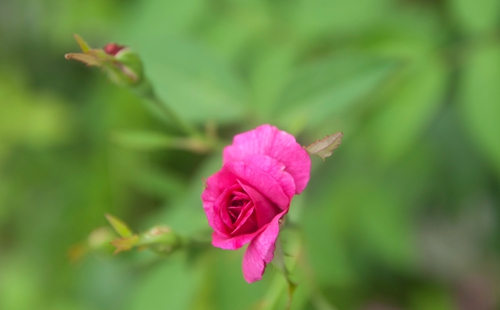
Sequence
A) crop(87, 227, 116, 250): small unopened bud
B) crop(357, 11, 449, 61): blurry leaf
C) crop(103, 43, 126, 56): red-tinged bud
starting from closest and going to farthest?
crop(103, 43, 126, 56): red-tinged bud < crop(87, 227, 116, 250): small unopened bud < crop(357, 11, 449, 61): blurry leaf

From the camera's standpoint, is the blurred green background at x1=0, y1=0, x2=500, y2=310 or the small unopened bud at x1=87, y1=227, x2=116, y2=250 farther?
the blurred green background at x1=0, y1=0, x2=500, y2=310

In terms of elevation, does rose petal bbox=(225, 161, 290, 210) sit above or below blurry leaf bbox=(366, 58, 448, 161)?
above

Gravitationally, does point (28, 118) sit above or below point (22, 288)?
above

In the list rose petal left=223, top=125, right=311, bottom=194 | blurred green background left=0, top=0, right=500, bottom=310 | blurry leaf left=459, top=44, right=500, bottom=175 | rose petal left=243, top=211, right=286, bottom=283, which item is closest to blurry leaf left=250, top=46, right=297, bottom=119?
blurred green background left=0, top=0, right=500, bottom=310

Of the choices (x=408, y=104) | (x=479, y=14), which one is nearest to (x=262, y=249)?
(x=408, y=104)

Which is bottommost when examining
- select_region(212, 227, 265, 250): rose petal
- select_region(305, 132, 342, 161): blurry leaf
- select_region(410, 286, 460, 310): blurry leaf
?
select_region(410, 286, 460, 310): blurry leaf

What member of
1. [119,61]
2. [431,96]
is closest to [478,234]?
[431,96]

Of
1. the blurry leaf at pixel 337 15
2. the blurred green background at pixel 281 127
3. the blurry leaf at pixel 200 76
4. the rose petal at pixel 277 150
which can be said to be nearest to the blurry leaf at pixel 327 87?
the blurred green background at pixel 281 127

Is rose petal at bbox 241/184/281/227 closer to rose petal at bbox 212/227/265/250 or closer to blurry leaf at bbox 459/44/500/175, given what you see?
rose petal at bbox 212/227/265/250

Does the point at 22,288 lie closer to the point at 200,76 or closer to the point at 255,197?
the point at 200,76

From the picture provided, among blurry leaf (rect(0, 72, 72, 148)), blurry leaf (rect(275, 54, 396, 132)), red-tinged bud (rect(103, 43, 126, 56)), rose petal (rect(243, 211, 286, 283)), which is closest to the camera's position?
rose petal (rect(243, 211, 286, 283))
